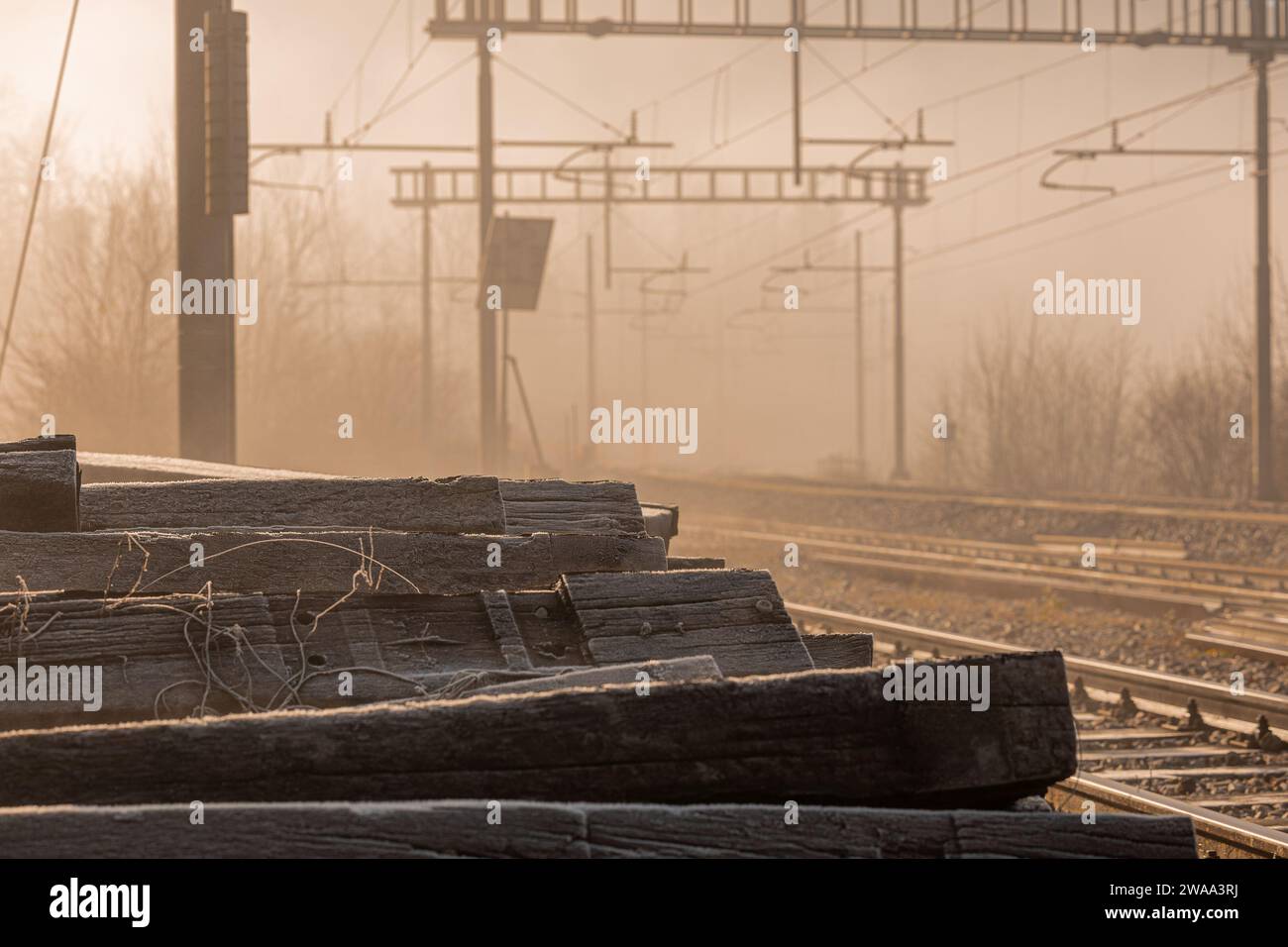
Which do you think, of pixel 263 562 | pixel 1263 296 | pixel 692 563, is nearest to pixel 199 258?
pixel 692 563

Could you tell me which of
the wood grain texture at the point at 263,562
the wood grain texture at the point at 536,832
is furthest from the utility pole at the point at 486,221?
the wood grain texture at the point at 536,832

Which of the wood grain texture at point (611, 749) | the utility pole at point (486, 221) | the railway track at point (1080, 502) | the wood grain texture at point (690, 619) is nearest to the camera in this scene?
the wood grain texture at point (611, 749)

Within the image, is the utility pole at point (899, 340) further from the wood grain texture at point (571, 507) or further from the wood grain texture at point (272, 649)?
the wood grain texture at point (272, 649)

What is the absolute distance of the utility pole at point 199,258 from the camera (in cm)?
1031

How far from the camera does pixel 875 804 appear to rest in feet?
10.1

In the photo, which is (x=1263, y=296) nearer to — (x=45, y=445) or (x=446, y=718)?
(x=45, y=445)

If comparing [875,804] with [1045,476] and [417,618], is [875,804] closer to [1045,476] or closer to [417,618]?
[417,618]

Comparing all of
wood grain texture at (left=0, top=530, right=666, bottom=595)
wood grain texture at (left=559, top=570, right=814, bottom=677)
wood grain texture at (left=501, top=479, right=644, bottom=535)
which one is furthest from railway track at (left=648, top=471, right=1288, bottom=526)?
wood grain texture at (left=0, top=530, right=666, bottom=595)

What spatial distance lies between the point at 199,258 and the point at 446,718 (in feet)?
26.4

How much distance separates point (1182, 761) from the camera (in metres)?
7.61

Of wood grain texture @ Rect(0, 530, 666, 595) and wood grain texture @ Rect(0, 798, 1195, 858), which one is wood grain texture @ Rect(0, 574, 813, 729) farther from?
wood grain texture @ Rect(0, 798, 1195, 858)

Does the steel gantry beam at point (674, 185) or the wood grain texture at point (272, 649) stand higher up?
the steel gantry beam at point (674, 185)
